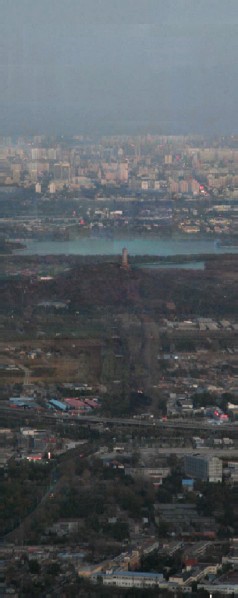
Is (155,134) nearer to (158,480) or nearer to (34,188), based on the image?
(34,188)

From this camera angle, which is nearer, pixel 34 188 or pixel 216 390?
pixel 216 390

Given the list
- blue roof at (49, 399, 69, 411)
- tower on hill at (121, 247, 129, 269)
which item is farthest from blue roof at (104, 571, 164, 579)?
tower on hill at (121, 247, 129, 269)

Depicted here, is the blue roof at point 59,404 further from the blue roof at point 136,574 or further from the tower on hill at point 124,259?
the blue roof at point 136,574

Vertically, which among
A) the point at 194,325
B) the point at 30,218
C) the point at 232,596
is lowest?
the point at 232,596

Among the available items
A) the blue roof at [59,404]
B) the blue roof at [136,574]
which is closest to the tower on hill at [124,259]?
the blue roof at [59,404]

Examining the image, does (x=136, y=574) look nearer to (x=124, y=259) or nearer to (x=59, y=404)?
(x=59, y=404)

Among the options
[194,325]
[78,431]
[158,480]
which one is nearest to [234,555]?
[158,480]

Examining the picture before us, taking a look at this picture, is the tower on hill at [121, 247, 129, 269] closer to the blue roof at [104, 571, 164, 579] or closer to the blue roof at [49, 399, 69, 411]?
the blue roof at [49, 399, 69, 411]

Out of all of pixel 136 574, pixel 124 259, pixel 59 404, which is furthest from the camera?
pixel 124 259

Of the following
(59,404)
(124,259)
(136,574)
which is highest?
(124,259)

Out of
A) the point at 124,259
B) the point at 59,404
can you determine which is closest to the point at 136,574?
the point at 59,404

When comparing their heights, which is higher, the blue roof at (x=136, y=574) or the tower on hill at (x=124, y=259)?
the tower on hill at (x=124, y=259)
